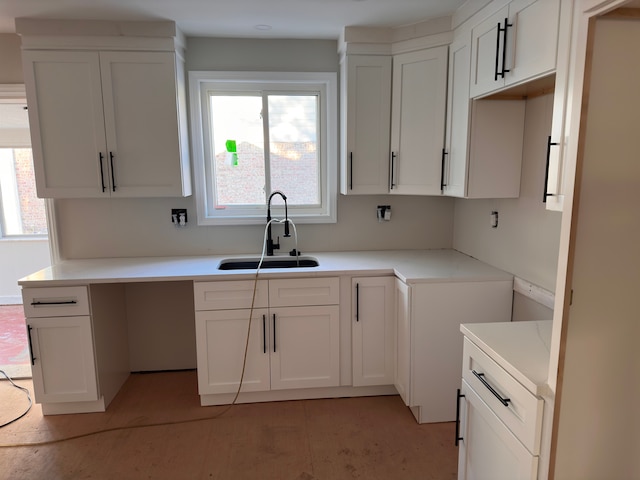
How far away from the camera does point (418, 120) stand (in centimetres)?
263

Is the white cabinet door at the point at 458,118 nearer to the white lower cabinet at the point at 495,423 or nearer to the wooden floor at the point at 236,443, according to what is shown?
the white lower cabinet at the point at 495,423

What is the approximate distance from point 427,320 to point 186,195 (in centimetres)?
175

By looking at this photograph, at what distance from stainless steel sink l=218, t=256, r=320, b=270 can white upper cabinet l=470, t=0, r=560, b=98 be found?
1.53m

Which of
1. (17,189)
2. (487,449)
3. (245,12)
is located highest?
(245,12)

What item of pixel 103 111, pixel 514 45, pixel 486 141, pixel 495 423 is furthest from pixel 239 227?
pixel 495 423

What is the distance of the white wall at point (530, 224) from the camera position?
2064 millimetres

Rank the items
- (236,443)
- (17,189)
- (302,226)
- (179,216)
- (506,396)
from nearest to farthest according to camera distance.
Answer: (506,396) < (236,443) < (179,216) < (302,226) < (17,189)

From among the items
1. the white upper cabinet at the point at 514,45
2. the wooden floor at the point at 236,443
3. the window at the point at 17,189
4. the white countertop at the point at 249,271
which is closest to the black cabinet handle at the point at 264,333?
the white countertop at the point at 249,271

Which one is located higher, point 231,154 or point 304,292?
point 231,154

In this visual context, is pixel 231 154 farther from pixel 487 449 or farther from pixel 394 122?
pixel 487 449

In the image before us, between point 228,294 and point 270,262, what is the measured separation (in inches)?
21.8

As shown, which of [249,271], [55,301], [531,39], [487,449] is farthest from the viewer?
[249,271]

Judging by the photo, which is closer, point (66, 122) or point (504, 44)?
point (504, 44)

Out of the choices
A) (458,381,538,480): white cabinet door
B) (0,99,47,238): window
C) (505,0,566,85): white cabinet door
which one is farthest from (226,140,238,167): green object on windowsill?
(0,99,47,238): window
